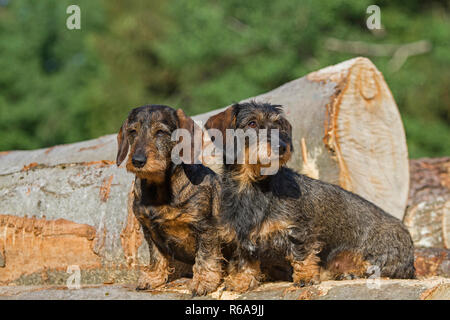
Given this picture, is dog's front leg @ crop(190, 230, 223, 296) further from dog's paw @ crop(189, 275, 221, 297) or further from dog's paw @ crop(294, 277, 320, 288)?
dog's paw @ crop(294, 277, 320, 288)

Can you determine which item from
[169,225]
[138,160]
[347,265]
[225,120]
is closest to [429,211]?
[347,265]

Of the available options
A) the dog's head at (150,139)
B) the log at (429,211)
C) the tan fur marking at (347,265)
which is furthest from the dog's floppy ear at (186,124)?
the log at (429,211)

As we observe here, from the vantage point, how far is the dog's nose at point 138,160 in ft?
19.2

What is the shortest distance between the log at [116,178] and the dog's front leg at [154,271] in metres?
0.79

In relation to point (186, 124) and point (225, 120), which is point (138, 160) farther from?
point (225, 120)

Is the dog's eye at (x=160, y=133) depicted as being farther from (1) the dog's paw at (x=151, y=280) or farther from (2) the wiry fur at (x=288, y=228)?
(1) the dog's paw at (x=151, y=280)

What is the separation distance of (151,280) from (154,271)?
0.12m

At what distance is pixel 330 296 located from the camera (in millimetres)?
5254

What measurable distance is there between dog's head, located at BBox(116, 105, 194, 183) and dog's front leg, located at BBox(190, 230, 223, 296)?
0.72 meters

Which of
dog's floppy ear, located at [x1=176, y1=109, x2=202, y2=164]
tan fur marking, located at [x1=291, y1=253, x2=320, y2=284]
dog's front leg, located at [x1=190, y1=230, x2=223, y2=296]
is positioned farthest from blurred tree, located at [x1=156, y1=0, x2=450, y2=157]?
tan fur marking, located at [x1=291, y1=253, x2=320, y2=284]

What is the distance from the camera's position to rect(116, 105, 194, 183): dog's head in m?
5.91

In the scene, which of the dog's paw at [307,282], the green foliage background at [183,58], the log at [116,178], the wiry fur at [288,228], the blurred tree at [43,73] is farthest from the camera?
the blurred tree at [43,73]

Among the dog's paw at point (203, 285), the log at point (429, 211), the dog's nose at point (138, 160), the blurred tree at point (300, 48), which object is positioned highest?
the blurred tree at point (300, 48)
